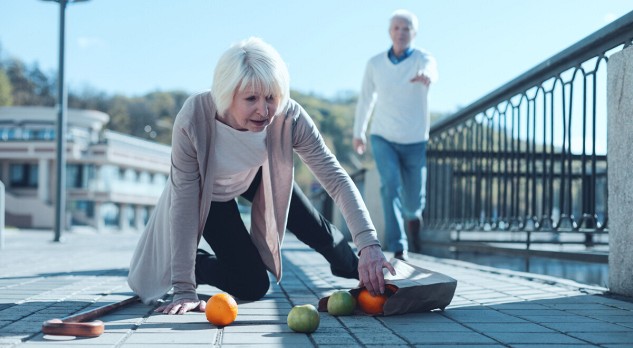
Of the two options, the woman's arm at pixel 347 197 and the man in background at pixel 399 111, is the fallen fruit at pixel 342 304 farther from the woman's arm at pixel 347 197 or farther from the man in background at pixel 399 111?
the man in background at pixel 399 111

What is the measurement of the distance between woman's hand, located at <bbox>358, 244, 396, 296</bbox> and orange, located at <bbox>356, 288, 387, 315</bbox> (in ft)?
0.37

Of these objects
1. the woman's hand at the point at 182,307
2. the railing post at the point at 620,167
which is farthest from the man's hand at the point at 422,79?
the woman's hand at the point at 182,307

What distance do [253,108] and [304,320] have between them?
1.11m

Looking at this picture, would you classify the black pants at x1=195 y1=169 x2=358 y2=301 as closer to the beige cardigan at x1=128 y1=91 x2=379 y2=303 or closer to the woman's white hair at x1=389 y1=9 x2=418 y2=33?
the beige cardigan at x1=128 y1=91 x2=379 y2=303

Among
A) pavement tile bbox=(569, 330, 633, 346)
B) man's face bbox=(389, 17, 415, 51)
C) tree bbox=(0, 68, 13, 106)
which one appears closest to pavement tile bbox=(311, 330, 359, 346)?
pavement tile bbox=(569, 330, 633, 346)

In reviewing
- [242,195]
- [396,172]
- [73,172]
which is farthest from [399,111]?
[73,172]

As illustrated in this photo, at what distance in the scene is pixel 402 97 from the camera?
750cm

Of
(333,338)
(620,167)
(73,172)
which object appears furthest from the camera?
(73,172)

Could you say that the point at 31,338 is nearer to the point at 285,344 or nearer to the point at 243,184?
the point at 285,344

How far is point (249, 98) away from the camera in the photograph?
12.7 feet

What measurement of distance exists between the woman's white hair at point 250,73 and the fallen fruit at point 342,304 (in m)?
1.04

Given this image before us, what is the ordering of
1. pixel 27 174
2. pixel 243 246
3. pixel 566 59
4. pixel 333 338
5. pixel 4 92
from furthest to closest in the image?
1. pixel 4 92
2. pixel 27 174
3. pixel 566 59
4. pixel 243 246
5. pixel 333 338

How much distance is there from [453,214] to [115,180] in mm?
53563

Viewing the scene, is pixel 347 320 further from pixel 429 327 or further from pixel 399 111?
pixel 399 111
